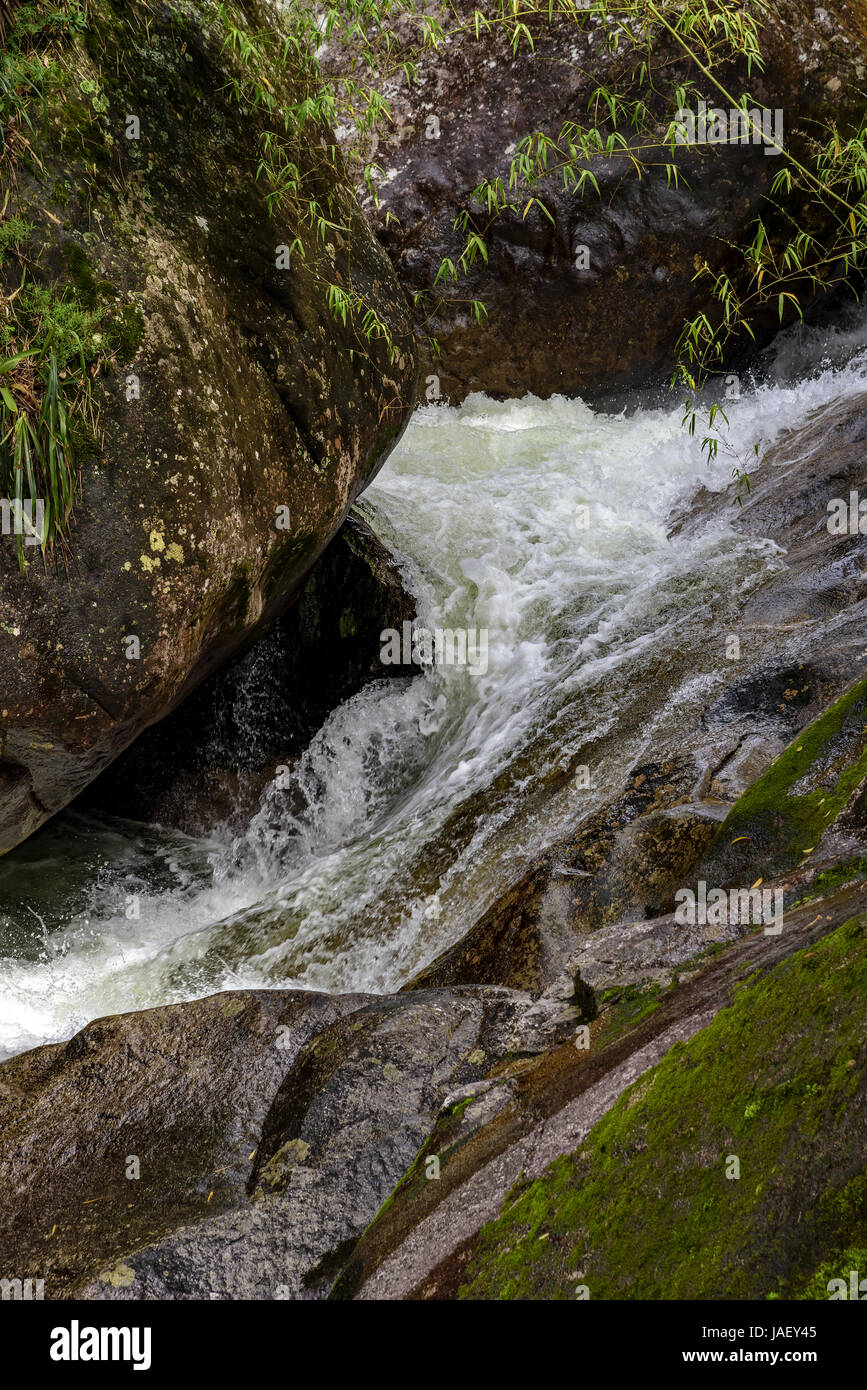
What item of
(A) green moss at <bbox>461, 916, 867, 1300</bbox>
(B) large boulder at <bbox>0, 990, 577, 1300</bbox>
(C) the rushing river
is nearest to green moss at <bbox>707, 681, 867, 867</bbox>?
(B) large boulder at <bbox>0, 990, 577, 1300</bbox>

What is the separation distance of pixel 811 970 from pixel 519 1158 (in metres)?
0.88

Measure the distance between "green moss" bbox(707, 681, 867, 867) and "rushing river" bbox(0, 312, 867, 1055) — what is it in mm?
1072

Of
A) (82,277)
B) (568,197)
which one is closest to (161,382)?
(82,277)

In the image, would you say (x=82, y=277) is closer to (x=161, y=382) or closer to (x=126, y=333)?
(x=126, y=333)

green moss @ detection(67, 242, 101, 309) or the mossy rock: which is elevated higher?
green moss @ detection(67, 242, 101, 309)

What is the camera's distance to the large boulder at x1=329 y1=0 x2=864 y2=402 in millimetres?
8367

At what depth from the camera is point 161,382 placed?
157 inches

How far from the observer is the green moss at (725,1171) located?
5.01 feet

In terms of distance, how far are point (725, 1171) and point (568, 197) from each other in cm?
884

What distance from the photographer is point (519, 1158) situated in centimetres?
232

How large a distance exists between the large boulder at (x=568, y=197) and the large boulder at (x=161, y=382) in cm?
426

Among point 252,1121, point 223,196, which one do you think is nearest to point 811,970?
point 252,1121

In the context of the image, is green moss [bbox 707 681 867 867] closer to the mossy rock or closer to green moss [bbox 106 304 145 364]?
the mossy rock

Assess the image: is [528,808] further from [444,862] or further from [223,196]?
[223,196]
